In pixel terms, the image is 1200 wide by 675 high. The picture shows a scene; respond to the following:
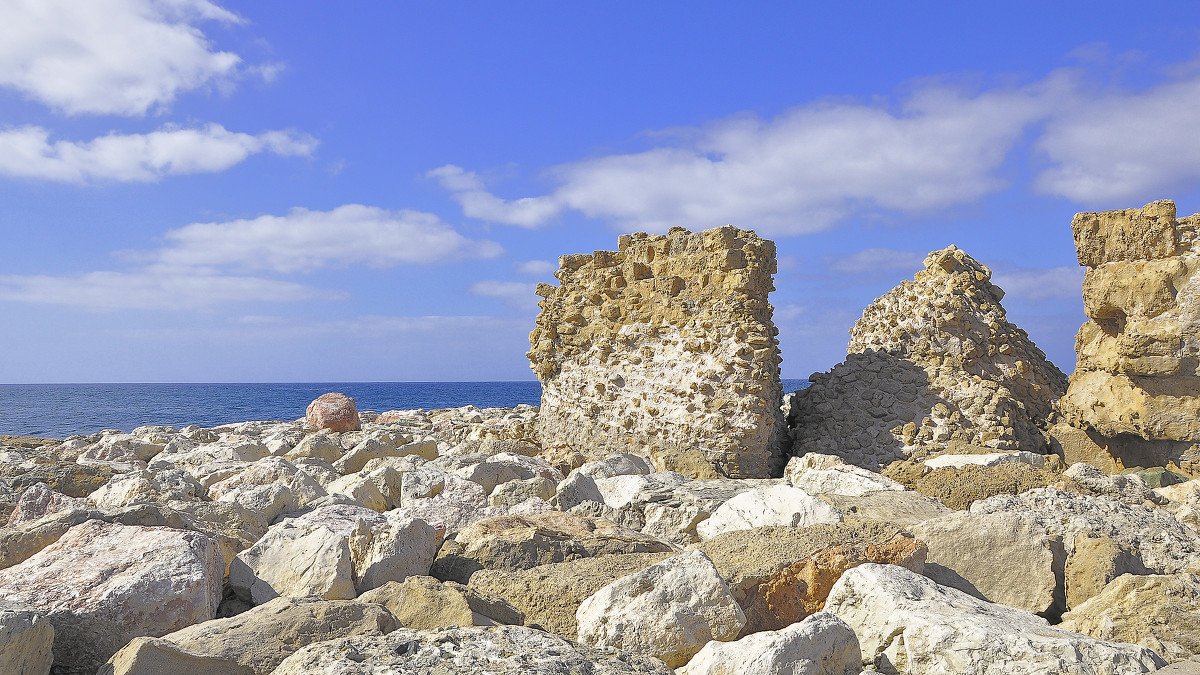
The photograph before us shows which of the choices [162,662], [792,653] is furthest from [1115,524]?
[162,662]

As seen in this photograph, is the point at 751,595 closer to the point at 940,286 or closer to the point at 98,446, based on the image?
the point at 940,286

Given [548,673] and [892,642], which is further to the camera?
[892,642]

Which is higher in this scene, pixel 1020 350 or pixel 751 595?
pixel 1020 350

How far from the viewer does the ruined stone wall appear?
7.71 meters

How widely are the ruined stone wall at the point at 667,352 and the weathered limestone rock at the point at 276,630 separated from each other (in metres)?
5.03

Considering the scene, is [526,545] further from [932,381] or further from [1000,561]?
[932,381]

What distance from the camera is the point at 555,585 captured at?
3496 millimetres

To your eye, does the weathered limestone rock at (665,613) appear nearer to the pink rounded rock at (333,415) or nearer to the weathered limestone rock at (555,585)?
the weathered limestone rock at (555,585)

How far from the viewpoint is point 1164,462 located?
285 inches

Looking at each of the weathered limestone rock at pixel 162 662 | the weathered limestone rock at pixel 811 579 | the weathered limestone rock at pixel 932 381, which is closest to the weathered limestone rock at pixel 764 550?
the weathered limestone rock at pixel 811 579

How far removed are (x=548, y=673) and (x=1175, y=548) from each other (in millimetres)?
3758

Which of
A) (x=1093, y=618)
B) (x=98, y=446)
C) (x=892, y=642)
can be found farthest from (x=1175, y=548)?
(x=98, y=446)

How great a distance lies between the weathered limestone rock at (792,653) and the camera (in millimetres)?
2486

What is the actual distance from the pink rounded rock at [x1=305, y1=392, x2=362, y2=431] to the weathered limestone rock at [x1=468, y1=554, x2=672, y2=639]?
9854mm
